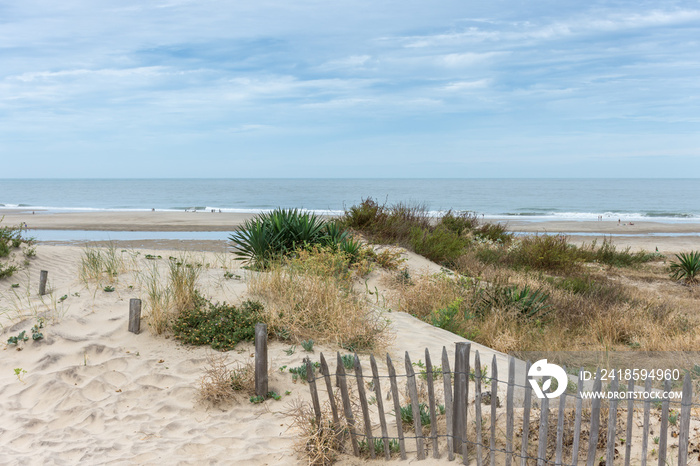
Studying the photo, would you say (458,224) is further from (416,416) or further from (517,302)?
(416,416)

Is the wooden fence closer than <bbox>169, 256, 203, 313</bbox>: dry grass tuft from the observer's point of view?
Yes

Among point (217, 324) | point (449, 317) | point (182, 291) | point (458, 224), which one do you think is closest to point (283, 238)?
point (182, 291)

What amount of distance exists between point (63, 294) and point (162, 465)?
4.75m

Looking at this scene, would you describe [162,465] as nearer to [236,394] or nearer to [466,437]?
[236,394]

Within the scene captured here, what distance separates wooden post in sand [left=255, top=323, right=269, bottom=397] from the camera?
525cm

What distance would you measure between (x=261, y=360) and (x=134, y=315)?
240cm

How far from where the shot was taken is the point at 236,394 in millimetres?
5496

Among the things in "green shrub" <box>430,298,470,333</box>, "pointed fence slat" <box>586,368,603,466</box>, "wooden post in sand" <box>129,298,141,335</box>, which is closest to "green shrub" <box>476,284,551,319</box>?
"green shrub" <box>430,298,470,333</box>

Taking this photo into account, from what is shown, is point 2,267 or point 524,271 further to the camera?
point 524,271

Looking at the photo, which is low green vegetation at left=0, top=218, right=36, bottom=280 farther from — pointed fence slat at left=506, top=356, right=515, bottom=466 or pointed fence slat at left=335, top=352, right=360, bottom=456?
pointed fence slat at left=506, top=356, right=515, bottom=466

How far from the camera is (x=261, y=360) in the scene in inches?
211

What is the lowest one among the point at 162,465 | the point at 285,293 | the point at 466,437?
the point at 162,465

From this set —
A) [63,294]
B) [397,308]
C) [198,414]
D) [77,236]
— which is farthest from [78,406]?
[77,236]

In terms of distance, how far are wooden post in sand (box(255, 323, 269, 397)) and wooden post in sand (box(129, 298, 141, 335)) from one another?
7.41ft
